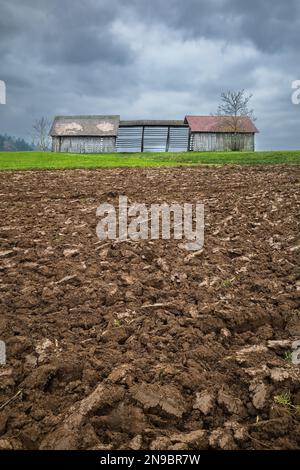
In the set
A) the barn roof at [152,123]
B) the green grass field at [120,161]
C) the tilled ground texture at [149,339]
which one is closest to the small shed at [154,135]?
the barn roof at [152,123]

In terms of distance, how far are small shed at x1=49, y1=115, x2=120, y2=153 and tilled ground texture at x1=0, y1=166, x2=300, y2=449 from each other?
45489mm

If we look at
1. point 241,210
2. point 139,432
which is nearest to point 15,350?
point 139,432

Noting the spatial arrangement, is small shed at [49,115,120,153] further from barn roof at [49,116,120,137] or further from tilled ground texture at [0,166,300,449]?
tilled ground texture at [0,166,300,449]

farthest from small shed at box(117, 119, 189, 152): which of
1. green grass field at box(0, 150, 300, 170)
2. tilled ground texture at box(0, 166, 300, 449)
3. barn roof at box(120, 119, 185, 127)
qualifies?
tilled ground texture at box(0, 166, 300, 449)

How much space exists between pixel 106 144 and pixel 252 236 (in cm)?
4673

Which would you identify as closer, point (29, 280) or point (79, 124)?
point (29, 280)

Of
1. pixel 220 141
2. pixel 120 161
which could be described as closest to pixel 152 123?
pixel 220 141

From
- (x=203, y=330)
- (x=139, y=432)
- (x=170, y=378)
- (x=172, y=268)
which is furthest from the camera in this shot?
(x=172, y=268)

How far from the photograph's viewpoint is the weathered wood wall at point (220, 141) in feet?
164

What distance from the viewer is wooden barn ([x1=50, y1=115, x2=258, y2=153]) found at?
1959 inches

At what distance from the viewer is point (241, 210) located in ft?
24.0

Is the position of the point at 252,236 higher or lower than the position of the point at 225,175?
lower
